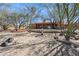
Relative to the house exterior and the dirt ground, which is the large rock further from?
the house exterior

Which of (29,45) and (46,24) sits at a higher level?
(46,24)

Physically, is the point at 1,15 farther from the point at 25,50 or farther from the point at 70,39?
the point at 70,39

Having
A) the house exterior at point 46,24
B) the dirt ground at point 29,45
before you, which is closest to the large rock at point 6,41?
the dirt ground at point 29,45

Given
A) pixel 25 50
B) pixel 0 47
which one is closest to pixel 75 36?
pixel 25 50

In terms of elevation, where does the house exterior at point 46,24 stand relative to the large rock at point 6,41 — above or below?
above

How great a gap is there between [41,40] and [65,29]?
29cm

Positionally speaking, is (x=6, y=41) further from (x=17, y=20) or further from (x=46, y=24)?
(x=46, y=24)

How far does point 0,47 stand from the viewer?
7.78 feet

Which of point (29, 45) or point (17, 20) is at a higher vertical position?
point (17, 20)

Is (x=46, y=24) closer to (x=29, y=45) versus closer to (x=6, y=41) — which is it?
(x=29, y=45)

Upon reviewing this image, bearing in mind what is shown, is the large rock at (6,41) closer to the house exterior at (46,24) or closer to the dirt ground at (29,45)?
the dirt ground at (29,45)

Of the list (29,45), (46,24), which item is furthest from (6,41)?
(46,24)

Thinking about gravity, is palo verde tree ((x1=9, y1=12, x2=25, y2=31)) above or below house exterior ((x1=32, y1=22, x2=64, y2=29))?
above

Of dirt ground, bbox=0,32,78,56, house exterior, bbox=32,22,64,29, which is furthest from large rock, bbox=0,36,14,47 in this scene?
house exterior, bbox=32,22,64,29
